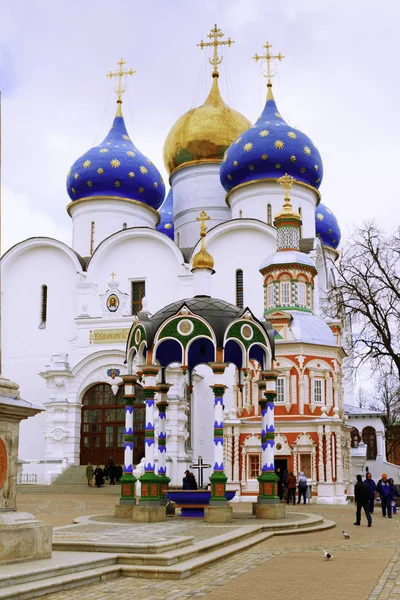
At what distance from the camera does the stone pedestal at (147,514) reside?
13.5 meters

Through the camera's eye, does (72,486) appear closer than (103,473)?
Yes

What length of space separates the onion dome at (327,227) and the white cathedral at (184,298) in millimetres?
4610

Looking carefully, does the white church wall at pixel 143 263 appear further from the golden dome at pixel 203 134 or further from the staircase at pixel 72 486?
the golden dome at pixel 203 134

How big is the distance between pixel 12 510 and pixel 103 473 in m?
19.1

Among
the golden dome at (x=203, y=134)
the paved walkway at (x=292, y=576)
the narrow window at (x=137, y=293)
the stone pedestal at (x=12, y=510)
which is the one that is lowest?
the paved walkway at (x=292, y=576)

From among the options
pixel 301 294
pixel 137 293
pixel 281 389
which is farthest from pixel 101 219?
pixel 281 389

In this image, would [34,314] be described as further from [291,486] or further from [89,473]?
[291,486]

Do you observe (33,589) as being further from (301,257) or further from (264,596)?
(301,257)

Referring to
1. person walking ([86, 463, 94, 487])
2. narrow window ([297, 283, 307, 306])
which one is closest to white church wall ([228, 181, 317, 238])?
narrow window ([297, 283, 307, 306])

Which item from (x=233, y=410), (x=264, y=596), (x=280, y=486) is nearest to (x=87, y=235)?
(x=233, y=410)

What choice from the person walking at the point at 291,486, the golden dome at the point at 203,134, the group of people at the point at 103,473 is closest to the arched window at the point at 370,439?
the golden dome at the point at 203,134

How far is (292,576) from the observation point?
813cm

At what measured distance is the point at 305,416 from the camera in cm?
2347

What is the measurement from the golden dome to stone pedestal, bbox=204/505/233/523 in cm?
2468
